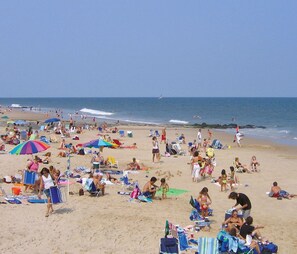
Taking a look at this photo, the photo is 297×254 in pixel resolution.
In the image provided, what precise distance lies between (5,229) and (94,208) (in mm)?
2621

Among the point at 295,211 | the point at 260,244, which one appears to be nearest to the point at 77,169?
the point at 295,211

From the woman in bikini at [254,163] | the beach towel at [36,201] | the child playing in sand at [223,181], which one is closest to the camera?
the beach towel at [36,201]

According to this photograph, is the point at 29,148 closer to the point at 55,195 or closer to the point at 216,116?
the point at 55,195

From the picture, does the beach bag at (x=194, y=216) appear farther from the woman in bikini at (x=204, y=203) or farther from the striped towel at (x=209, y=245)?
the striped towel at (x=209, y=245)

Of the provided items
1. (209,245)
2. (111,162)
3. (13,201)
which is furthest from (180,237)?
(111,162)

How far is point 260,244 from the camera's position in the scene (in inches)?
341

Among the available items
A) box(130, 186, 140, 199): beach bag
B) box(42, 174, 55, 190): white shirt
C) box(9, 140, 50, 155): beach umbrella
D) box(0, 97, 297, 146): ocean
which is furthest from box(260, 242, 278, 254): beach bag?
box(0, 97, 297, 146): ocean

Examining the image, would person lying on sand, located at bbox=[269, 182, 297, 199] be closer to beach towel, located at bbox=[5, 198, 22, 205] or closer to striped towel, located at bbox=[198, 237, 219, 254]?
striped towel, located at bbox=[198, 237, 219, 254]

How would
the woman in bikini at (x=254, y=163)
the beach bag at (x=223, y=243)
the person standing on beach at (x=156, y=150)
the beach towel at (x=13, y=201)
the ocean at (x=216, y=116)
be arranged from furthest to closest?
1. the ocean at (x=216, y=116)
2. the person standing on beach at (x=156, y=150)
3. the woman in bikini at (x=254, y=163)
4. the beach towel at (x=13, y=201)
5. the beach bag at (x=223, y=243)

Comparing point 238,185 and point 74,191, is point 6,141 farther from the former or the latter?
point 238,185

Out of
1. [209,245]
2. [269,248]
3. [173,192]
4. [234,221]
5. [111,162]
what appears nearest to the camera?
[209,245]

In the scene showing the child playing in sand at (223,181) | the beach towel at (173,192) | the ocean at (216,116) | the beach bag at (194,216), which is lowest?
the beach bag at (194,216)

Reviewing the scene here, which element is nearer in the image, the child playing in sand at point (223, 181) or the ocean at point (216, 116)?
the child playing in sand at point (223, 181)

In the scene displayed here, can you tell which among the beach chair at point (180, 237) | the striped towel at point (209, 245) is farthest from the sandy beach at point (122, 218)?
the striped towel at point (209, 245)
